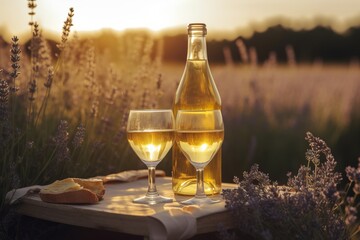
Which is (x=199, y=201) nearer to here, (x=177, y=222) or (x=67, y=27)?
(x=177, y=222)

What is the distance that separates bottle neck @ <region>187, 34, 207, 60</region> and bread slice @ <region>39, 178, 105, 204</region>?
0.62 metres

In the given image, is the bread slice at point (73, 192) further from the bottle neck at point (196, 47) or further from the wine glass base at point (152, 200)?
the bottle neck at point (196, 47)

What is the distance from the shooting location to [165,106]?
515 centimetres

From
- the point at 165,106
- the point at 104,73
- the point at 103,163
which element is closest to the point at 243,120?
the point at 165,106

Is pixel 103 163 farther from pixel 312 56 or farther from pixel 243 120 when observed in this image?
pixel 312 56

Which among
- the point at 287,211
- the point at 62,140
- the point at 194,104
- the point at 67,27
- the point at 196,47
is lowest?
the point at 287,211

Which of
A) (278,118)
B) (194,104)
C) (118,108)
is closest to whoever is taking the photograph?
(194,104)

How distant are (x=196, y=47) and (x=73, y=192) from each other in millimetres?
737

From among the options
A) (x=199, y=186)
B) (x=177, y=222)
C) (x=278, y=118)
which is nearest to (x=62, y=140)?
(x=199, y=186)

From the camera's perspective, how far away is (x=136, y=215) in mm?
2215

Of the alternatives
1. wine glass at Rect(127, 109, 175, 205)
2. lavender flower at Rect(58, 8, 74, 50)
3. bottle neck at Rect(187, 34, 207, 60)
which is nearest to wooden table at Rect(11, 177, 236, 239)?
wine glass at Rect(127, 109, 175, 205)

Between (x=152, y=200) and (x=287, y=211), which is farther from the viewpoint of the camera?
(x=152, y=200)

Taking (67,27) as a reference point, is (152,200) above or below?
below

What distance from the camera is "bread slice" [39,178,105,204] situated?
2455 millimetres
